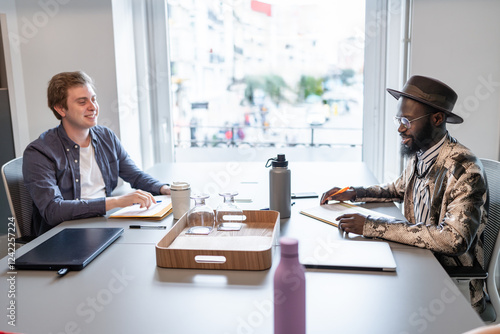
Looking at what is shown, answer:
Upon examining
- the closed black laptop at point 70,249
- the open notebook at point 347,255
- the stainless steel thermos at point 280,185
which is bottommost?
the open notebook at point 347,255

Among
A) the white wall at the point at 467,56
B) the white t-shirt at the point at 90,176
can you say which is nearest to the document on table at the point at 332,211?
the white t-shirt at the point at 90,176

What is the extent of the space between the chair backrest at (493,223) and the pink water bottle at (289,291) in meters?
1.15

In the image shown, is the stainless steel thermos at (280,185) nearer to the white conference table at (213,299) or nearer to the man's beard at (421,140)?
the white conference table at (213,299)

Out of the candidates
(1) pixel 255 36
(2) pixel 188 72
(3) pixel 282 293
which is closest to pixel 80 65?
(2) pixel 188 72

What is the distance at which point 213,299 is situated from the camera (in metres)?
1.16

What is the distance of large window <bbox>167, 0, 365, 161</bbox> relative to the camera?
3.53 meters

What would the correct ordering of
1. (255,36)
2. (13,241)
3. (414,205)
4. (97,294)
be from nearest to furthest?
(97,294) → (414,205) → (13,241) → (255,36)

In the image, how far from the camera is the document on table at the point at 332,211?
1780mm

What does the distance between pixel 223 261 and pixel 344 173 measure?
148cm

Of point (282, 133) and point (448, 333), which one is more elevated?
point (282, 133)

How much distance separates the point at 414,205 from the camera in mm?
1849

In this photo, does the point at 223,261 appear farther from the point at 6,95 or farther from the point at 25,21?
the point at 25,21

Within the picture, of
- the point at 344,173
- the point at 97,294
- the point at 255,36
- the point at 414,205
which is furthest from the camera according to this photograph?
the point at 255,36

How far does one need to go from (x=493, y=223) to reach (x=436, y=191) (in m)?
0.30
